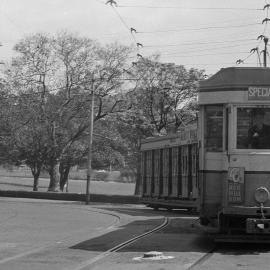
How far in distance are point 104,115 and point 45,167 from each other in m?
7.29

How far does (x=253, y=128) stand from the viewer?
12.0 meters

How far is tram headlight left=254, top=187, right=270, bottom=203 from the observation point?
460 inches

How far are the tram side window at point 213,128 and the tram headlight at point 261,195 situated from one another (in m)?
1.19

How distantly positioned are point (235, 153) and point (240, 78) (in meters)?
1.52

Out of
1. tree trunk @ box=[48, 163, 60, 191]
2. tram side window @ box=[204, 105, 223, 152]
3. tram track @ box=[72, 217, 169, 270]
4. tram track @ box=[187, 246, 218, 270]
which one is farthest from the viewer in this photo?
tree trunk @ box=[48, 163, 60, 191]

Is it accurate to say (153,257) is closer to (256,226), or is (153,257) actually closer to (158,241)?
(256,226)

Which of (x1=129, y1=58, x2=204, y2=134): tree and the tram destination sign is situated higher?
(x1=129, y1=58, x2=204, y2=134): tree

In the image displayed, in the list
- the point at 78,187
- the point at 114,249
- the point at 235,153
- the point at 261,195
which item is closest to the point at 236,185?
the point at 261,195

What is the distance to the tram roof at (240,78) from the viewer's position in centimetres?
1219

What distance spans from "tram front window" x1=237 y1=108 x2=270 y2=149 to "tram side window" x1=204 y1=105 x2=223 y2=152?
0.44 meters

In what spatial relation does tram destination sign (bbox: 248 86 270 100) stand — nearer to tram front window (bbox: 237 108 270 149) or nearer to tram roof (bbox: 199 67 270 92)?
tram roof (bbox: 199 67 270 92)

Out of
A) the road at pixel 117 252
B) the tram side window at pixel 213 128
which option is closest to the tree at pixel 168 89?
the road at pixel 117 252

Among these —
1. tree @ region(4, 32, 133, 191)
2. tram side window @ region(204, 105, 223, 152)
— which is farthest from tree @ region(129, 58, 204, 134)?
tram side window @ region(204, 105, 223, 152)

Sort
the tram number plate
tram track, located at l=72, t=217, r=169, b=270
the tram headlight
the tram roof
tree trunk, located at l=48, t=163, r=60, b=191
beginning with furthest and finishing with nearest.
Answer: tree trunk, located at l=48, t=163, r=60, b=191 → the tram roof → the tram headlight → the tram number plate → tram track, located at l=72, t=217, r=169, b=270
